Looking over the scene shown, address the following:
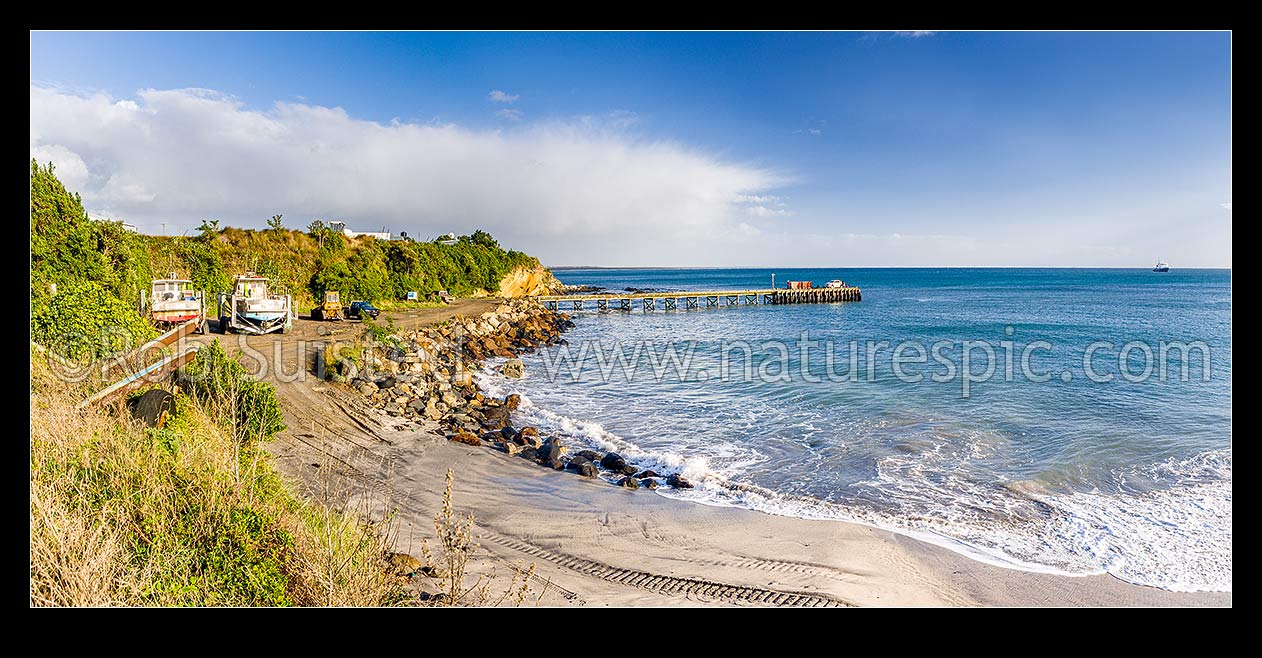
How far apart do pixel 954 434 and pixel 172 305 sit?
24391 millimetres

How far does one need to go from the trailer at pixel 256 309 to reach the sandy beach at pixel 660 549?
11.6 metres

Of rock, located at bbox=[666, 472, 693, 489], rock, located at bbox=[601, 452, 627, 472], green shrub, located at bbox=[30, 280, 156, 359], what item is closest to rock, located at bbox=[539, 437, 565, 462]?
rock, located at bbox=[601, 452, 627, 472]

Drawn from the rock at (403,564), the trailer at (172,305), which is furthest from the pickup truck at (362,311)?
Result: the rock at (403,564)

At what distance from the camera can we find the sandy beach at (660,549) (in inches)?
276

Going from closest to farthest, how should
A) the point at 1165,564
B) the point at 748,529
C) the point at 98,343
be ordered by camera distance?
the point at 1165,564 → the point at 748,529 → the point at 98,343

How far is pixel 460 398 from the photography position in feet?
56.1

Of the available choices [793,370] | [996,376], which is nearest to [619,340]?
[793,370]

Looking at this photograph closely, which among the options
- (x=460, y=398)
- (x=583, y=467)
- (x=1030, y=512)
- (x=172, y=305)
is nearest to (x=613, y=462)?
(x=583, y=467)

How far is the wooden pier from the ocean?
27.7 meters

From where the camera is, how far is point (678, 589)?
6.94 m

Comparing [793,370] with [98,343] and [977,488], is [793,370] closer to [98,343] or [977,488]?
[977,488]

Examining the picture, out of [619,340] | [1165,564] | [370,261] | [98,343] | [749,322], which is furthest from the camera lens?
[749,322]

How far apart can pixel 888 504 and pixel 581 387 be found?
12.4m

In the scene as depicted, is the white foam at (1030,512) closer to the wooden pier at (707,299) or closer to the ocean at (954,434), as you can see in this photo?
the ocean at (954,434)
